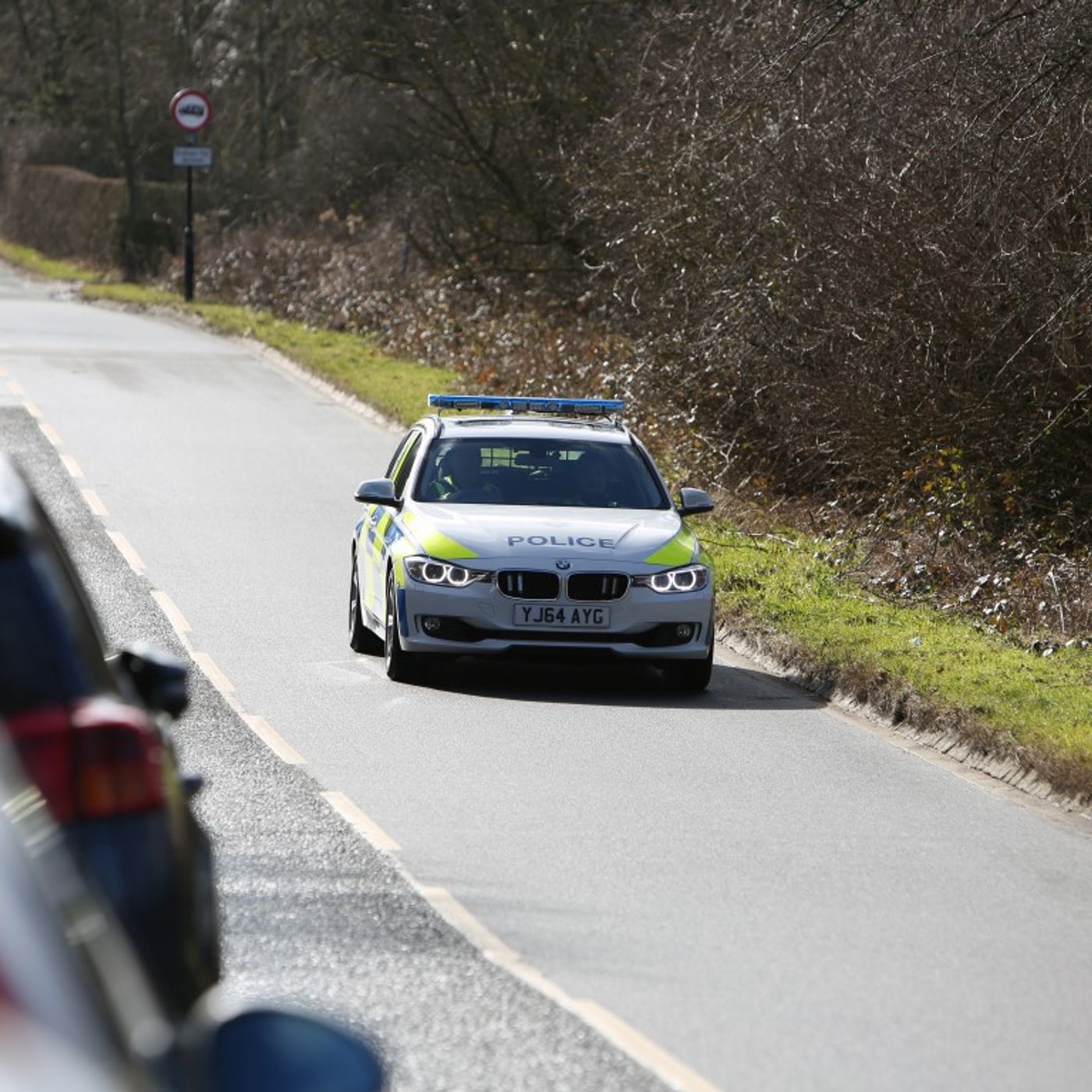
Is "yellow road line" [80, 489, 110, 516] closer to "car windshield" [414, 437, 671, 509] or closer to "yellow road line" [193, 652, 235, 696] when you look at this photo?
"car windshield" [414, 437, 671, 509]

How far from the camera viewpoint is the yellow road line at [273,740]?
11.6 metres

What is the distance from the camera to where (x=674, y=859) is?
952 cm

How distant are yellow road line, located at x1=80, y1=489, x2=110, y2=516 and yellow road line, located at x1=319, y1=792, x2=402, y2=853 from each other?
1106cm

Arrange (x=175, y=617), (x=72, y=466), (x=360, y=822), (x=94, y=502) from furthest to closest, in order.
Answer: (x=72, y=466) < (x=94, y=502) < (x=175, y=617) < (x=360, y=822)

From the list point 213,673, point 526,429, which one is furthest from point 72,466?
point 213,673

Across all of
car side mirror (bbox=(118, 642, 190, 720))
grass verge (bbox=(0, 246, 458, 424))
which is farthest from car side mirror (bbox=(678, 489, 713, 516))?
grass verge (bbox=(0, 246, 458, 424))

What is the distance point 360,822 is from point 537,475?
17.9 feet

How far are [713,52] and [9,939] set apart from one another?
22513 millimetres

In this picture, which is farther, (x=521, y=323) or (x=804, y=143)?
(x=521, y=323)

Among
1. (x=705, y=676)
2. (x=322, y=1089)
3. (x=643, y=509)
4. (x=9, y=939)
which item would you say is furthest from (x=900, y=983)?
(x=643, y=509)

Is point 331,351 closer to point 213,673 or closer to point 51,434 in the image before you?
point 51,434

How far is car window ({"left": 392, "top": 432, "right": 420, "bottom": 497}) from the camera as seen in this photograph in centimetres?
1543

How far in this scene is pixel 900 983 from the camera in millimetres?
7617

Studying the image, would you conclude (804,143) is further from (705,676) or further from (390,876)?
(390,876)
